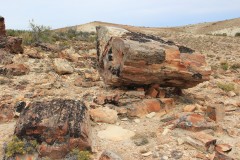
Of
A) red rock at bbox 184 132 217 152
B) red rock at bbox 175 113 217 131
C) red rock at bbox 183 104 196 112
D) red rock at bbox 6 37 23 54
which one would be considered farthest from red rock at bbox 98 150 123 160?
red rock at bbox 6 37 23 54

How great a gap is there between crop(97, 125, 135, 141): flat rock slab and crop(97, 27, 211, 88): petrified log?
1.65 metres

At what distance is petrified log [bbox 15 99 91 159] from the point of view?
5488 millimetres

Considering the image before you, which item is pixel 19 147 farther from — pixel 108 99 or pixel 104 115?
pixel 108 99

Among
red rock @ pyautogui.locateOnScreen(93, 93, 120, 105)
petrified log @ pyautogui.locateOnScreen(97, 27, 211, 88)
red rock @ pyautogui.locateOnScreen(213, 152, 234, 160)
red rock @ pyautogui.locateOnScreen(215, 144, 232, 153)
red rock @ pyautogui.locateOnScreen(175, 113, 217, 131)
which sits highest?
petrified log @ pyautogui.locateOnScreen(97, 27, 211, 88)

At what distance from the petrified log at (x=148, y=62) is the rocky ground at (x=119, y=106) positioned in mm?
464

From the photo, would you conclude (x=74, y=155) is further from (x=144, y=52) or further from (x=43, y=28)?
(x=43, y=28)

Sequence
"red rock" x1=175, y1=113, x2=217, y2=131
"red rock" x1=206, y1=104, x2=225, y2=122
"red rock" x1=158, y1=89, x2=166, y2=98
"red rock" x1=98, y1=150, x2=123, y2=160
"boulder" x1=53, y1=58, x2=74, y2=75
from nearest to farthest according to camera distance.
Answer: "red rock" x1=98, y1=150, x2=123, y2=160, "red rock" x1=175, y1=113, x2=217, y2=131, "red rock" x1=206, y1=104, x2=225, y2=122, "red rock" x1=158, y1=89, x2=166, y2=98, "boulder" x1=53, y1=58, x2=74, y2=75

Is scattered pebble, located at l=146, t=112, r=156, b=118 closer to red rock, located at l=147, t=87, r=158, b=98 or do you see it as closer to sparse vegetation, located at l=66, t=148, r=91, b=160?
red rock, located at l=147, t=87, r=158, b=98

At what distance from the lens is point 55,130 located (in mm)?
5617

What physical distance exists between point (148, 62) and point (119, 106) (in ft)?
4.13

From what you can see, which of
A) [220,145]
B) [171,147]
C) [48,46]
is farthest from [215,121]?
[48,46]

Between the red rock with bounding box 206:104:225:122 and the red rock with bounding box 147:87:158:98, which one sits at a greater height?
the red rock with bounding box 147:87:158:98

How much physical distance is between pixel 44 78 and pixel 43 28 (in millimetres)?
8143

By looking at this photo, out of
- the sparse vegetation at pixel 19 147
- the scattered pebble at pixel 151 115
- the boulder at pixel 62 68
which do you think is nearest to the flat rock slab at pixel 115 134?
the scattered pebble at pixel 151 115
